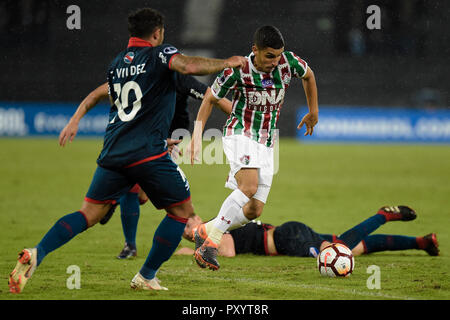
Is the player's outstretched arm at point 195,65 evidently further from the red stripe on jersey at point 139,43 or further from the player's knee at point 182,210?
the player's knee at point 182,210

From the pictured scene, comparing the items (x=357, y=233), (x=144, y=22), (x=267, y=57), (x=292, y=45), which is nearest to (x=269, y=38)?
(x=267, y=57)

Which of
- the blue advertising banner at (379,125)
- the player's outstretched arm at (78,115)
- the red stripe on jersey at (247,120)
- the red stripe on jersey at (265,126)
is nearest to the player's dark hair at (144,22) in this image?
the player's outstretched arm at (78,115)

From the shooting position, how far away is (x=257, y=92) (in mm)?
5805

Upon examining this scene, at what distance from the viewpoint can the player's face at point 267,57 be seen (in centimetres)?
549

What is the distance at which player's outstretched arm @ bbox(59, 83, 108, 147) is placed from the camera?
4.82 metres

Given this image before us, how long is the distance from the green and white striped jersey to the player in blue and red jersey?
3.82ft

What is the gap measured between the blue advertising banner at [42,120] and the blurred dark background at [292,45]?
81 centimetres

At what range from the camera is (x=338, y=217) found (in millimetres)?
8875

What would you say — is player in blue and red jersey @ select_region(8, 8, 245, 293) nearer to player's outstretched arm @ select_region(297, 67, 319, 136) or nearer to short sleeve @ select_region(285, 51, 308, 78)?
short sleeve @ select_region(285, 51, 308, 78)

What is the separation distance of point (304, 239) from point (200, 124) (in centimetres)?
151

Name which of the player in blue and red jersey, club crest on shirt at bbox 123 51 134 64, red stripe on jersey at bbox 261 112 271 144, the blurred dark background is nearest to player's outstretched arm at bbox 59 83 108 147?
the player in blue and red jersey

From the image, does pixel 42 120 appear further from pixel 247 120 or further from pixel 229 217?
pixel 229 217

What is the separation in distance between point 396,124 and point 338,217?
1363 cm

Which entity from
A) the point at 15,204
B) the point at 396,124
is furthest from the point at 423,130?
the point at 15,204
